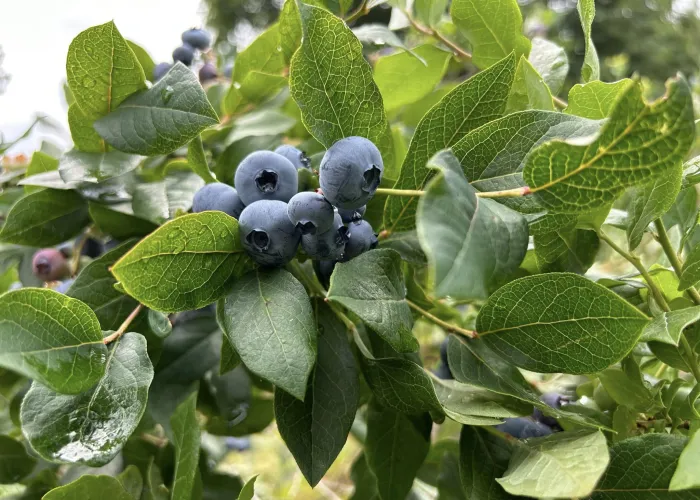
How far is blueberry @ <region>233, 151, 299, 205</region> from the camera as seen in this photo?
1.63ft

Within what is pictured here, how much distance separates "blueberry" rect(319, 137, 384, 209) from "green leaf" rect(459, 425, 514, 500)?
26 centimetres

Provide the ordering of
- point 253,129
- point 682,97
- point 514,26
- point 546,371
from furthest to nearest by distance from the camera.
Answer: point 253,129 → point 514,26 → point 546,371 → point 682,97

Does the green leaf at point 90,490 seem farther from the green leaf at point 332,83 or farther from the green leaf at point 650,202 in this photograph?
the green leaf at point 650,202

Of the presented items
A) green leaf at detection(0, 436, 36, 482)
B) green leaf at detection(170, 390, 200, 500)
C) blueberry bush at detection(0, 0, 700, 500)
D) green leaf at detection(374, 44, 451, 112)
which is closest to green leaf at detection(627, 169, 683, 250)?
blueberry bush at detection(0, 0, 700, 500)

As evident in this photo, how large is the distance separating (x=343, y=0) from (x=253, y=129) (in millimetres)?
193

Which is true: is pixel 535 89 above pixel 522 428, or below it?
above

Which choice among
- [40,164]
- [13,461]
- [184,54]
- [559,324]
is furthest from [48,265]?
[559,324]

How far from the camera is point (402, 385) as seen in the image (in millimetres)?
512

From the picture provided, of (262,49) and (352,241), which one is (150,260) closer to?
(352,241)

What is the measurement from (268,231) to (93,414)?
204 millimetres

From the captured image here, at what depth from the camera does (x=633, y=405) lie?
554 mm

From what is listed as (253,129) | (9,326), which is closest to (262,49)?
(253,129)

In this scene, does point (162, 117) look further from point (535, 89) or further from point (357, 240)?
point (535, 89)

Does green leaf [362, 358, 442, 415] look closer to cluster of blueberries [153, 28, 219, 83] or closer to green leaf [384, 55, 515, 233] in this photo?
green leaf [384, 55, 515, 233]
